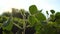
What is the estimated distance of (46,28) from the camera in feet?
3.01

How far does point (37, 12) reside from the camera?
2.87 ft

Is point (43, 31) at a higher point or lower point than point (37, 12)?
lower

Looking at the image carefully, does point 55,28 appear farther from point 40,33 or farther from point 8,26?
point 8,26

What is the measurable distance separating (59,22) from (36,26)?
0.14m

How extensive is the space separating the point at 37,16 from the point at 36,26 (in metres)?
0.07

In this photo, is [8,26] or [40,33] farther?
[40,33]

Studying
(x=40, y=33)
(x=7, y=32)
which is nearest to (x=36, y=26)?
(x=40, y=33)

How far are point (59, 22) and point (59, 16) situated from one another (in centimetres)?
3

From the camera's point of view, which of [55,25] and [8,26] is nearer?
[8,26]

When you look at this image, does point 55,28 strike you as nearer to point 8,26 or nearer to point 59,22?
point 59,22

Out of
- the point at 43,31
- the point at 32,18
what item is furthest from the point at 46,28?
the point at 32,18

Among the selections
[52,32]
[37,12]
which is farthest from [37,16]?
[52,32]

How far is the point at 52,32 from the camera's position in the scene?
93 cm

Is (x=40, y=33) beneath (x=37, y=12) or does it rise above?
beneath
